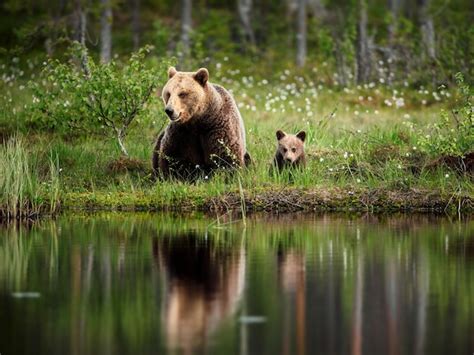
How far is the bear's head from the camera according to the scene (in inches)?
608

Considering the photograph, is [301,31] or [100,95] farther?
[301,31]

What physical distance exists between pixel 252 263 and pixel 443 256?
1.89 m

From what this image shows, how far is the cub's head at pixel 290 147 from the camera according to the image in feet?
52.2

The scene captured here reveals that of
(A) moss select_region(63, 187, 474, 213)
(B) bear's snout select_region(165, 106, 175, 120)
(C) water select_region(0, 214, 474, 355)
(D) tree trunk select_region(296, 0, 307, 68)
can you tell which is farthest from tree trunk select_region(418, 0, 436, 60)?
(C) water select_region(0, 214, 474, 355)

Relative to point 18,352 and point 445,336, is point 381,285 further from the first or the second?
point 18,352

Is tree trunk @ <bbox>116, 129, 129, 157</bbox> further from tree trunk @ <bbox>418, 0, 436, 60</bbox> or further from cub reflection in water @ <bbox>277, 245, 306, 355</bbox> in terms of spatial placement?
tree trunk @ <bbox>418, 0, 436, 60</bbox>

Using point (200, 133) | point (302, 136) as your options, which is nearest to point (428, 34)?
point (302, 136)

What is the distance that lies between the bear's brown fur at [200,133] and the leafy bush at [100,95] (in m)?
1.43

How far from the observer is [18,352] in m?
7.93

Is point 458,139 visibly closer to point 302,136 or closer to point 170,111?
point 302,136

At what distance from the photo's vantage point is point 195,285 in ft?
33.7

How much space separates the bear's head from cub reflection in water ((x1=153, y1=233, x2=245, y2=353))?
8.90ft

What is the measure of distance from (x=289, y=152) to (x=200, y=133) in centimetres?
123

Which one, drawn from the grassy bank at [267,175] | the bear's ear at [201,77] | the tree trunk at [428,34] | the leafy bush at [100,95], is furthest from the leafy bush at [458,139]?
Result: the tree trunk at [428,34]
